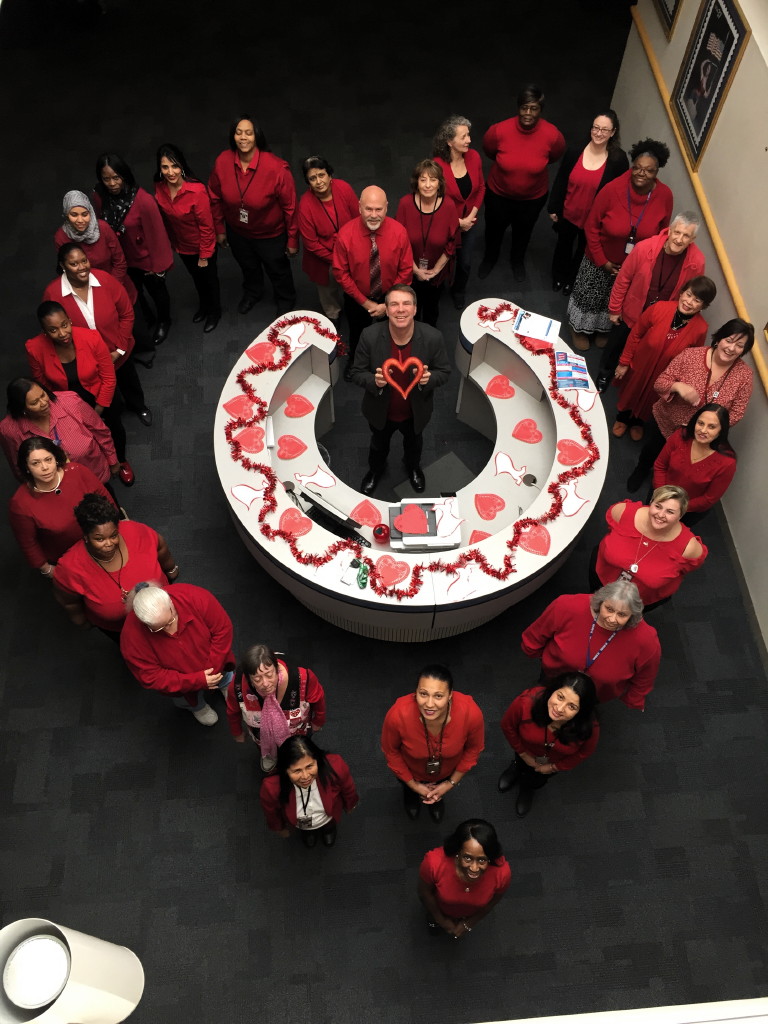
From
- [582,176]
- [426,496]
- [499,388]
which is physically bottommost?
[426,496]

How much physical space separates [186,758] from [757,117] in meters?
4.88

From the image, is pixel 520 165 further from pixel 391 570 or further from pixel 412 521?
pixel 391 570

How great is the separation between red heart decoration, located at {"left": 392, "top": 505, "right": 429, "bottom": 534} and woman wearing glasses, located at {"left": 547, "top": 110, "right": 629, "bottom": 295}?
8.24 feet

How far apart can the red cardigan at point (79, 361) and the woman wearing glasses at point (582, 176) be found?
3.21 meters

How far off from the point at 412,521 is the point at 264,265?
8.29ft

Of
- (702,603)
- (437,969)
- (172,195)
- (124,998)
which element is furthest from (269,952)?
(172,195)

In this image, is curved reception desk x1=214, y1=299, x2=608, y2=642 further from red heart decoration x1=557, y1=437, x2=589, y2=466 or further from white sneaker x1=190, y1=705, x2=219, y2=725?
white sneaker x1=190, y1=705, x2=219, y2=725

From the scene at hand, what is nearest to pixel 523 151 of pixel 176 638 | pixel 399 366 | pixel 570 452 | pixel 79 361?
pixel 399 366

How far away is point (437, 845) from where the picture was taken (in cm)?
410

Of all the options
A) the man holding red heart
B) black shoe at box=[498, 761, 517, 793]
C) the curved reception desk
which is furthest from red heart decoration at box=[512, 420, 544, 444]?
black shoe at box=[498, 761, 517, 793]

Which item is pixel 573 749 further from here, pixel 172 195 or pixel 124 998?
pixel 172 195

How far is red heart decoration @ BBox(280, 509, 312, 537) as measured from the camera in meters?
4.34

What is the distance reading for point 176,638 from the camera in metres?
3.63

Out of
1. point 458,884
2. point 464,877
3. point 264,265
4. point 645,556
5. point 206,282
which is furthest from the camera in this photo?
point 264,265
